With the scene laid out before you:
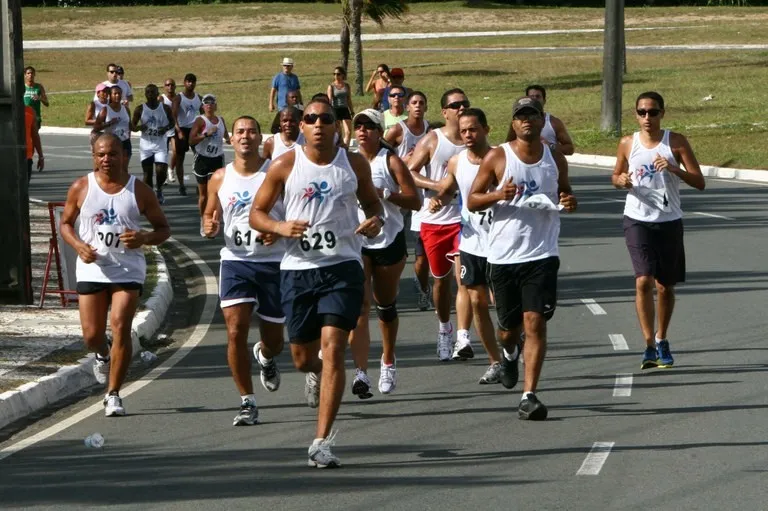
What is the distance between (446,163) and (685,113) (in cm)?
2716

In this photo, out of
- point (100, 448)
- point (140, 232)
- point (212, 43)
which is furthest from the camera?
point (212, 43)

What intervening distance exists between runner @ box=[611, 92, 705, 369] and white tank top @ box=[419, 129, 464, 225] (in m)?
1.31

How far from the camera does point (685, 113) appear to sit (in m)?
38.4

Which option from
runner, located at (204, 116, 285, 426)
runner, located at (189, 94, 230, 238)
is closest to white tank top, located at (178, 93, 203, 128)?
runner, located at (189, 94, 230, 238)

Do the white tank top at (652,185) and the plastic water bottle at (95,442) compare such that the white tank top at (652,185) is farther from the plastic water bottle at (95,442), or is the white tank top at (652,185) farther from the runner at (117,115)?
the runner at (117,115)

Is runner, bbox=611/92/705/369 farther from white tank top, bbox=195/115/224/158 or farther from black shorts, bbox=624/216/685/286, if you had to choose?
white tank top, bbox=195/115/224/158

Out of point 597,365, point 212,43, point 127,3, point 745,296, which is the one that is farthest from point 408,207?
point 127,3

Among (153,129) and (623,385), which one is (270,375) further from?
(153,129)

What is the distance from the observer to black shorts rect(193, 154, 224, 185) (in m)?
21.4

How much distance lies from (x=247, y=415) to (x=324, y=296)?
144 centimetres

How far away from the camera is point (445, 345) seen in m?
12.0

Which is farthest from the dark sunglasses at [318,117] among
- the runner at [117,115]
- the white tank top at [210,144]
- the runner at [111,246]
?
the runner at [117,115]

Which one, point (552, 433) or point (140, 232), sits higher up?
point (140, 232)

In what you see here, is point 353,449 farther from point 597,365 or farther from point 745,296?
→ point 745,296
